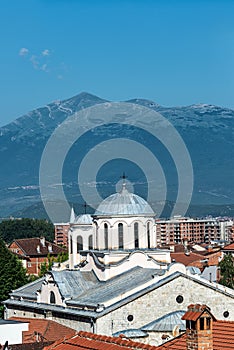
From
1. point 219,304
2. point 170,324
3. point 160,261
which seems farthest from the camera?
point 160,261

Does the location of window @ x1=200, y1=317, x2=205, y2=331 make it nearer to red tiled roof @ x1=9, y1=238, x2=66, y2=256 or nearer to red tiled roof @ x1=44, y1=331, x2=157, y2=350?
red tiled roof @ x1=44, y1=331, x2=157, y2=350

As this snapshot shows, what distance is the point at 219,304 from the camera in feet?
129

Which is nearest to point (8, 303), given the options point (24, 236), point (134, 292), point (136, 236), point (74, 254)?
point (74, 254)

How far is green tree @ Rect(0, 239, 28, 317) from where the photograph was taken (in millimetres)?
54750

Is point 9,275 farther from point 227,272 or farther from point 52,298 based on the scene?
point 227,272

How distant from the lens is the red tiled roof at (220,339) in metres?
18.7

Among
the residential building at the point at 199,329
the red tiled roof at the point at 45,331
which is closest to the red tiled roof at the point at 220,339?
the residential building at the point at 199,329

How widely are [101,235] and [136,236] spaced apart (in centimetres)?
168

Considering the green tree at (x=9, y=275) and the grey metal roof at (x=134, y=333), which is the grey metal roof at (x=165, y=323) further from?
the green tree at (x=9, y=275)

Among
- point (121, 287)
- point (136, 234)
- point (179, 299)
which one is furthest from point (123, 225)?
point (179, 299)

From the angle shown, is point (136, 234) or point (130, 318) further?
point (136, 234)

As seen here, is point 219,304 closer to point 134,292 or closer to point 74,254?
point 134,292

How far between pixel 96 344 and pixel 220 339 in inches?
106

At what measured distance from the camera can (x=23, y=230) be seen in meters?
138
